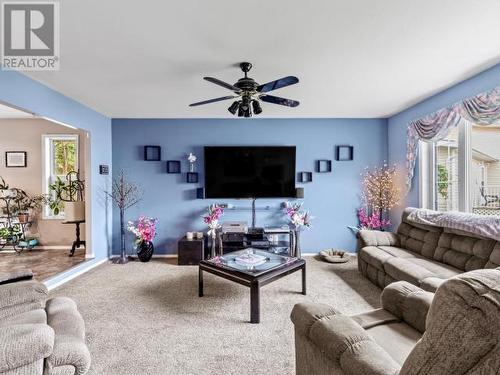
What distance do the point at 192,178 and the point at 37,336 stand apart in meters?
3.33

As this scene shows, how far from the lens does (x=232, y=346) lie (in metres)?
1.92

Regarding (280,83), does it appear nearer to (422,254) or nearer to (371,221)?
(422,254)

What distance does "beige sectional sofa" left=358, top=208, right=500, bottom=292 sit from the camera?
232cm

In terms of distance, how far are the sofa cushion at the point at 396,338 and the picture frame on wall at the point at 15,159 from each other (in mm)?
6192

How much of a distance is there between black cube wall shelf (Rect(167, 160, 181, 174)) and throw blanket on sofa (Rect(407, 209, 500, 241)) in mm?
3697

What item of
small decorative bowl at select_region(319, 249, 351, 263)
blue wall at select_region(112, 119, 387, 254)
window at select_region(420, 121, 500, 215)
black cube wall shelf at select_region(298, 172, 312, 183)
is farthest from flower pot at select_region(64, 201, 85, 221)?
window at select_region(420, 121, 500, 215)

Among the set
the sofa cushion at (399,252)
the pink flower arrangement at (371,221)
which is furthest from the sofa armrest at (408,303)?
the pink flower arrangement at (371,221)

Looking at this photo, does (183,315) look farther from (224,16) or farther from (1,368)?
(224,16)

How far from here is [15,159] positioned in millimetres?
4730

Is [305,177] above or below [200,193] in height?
above

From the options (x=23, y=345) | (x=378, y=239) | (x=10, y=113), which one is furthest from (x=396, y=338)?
(x=10, y=113)

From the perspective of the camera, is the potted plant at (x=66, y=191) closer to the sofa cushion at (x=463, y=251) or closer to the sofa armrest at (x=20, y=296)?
the sofa armrest at (x=20, y=296)

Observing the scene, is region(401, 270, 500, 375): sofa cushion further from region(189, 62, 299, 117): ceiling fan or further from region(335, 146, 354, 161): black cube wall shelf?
region(335, 146, 354, 161): black cube wall shelf

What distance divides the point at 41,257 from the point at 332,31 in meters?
5.36
